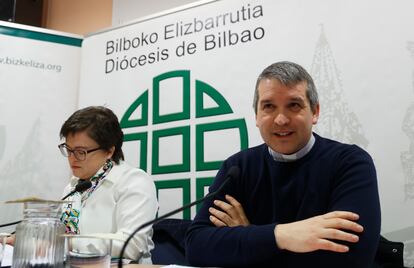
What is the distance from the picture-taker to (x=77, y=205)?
1.91 m

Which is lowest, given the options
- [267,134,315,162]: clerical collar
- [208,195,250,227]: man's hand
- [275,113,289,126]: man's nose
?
[208,195,250,227]: man's hand

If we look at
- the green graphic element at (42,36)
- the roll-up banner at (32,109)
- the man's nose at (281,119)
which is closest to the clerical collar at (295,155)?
the man's nose at (281,119)

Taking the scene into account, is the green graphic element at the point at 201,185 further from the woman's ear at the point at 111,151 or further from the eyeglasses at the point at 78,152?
the eyeglasses at the point at 78,152

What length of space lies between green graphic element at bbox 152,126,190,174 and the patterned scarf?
1.77 ft

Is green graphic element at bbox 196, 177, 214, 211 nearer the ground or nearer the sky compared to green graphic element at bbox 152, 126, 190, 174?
nearer the ground

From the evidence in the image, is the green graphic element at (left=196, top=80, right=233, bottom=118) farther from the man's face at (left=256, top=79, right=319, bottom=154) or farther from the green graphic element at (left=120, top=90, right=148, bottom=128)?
the man's face at (left=256, top=79, right=319, bottom=154)

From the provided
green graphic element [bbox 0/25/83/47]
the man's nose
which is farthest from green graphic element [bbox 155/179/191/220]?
green graphic element [bbox 0/25/83/47]

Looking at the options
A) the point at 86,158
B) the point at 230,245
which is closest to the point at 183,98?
the point at 86,158

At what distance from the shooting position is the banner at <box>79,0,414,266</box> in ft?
5.99

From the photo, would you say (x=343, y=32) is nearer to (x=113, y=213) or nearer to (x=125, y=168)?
(x=125, y=168)

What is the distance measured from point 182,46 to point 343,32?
102cm

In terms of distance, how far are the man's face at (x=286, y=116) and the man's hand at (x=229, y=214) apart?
25 cm

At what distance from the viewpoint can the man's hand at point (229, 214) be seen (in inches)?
54.9

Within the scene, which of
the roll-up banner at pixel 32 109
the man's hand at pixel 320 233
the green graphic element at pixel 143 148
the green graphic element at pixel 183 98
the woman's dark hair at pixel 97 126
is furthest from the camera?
the roll-up banner at pixel 32 109
